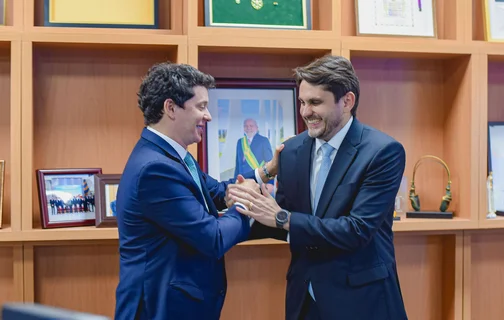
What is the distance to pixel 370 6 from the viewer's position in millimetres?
2840

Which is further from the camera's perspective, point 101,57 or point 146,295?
point 101,57

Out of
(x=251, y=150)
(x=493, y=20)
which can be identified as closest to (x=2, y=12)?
(x=251, y=150)

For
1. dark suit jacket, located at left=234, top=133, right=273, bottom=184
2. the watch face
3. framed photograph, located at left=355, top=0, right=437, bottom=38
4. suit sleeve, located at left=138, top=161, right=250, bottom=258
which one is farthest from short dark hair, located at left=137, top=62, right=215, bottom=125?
framed photograph, located at left=355, top=0, right=437, bottom=38

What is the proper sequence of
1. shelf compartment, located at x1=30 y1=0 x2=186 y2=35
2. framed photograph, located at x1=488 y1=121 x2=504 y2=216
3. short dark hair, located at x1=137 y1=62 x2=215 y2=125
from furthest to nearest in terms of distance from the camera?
framed photograph, located at x1=488 y1=121 x2=504 y2=216, shelf compartment, located at x1=30 y1=0 x2=186 y2=35, short dark hair, located at x1=137 y1=62 x2=215 y2=125

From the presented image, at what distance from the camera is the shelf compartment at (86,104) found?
272 centimetres

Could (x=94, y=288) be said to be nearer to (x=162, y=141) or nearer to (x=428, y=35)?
(x=162, y=141)

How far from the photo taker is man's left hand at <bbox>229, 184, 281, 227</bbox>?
200 cm

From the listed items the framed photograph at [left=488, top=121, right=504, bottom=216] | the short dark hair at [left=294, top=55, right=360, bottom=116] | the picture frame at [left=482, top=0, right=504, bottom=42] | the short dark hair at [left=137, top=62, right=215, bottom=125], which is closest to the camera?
the short dark hair at [left=137, top=62, right=215, bottom=125]

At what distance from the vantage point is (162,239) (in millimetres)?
1814

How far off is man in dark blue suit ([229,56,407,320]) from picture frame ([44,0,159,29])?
0.98m

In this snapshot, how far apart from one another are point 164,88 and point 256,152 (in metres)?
0.96

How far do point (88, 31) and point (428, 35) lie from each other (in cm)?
164

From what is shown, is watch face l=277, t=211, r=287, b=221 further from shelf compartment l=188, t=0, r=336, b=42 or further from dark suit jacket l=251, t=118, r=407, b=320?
shelf compartment l=188, t=0, r=336, b=42

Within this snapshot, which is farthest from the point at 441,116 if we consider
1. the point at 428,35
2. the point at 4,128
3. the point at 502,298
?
the point at 4,128
